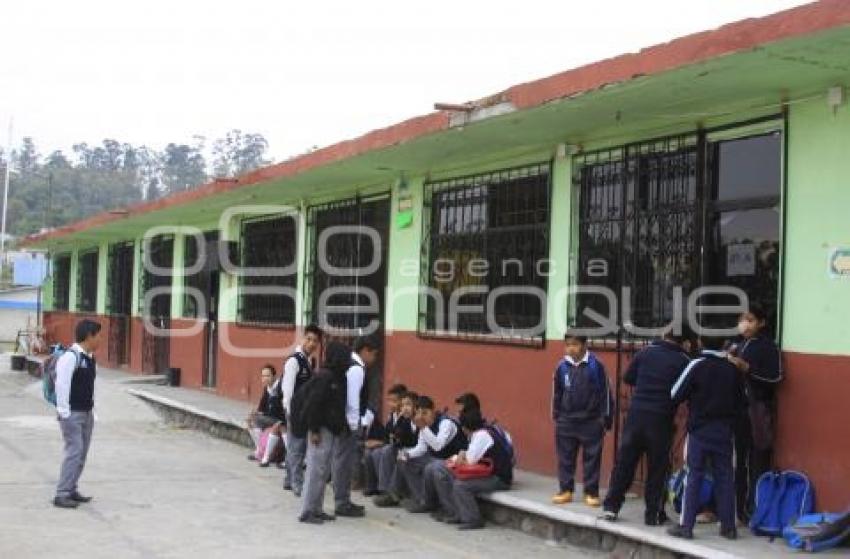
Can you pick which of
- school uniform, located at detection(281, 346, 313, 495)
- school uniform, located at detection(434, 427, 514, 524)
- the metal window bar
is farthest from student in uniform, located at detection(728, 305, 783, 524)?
school uniform, located at detection(281, 346, 313, 495)

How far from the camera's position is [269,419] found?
39.1 ft

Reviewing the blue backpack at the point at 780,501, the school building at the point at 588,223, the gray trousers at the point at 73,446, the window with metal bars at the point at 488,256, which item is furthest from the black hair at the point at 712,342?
the gray trousers at the point at 73,446

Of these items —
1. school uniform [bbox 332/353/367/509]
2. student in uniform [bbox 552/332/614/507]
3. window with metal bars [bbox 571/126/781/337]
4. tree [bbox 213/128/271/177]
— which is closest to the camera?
window with metal bars [bbox 571/126/781/337]

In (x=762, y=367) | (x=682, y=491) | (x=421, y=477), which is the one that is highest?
(x=762, y=367)

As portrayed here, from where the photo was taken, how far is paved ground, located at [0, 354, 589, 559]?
732 cm

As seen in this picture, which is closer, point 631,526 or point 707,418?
point 707,418

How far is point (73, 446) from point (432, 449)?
9.90 feet

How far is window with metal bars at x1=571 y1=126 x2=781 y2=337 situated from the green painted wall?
234 millimetres

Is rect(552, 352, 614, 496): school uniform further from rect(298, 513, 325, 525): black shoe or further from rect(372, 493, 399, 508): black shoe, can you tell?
rect(298, 513, 325, 525): black shoe

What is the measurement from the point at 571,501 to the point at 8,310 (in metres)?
48.2

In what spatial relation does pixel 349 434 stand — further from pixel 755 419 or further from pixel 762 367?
pixel 762 367

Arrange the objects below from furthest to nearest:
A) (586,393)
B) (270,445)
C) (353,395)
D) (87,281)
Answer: (87,281), (270,445), (353,395), (586,393)

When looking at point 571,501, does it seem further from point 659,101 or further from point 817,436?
point 659,101

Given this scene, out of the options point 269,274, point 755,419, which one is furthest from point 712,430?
point 269,274
